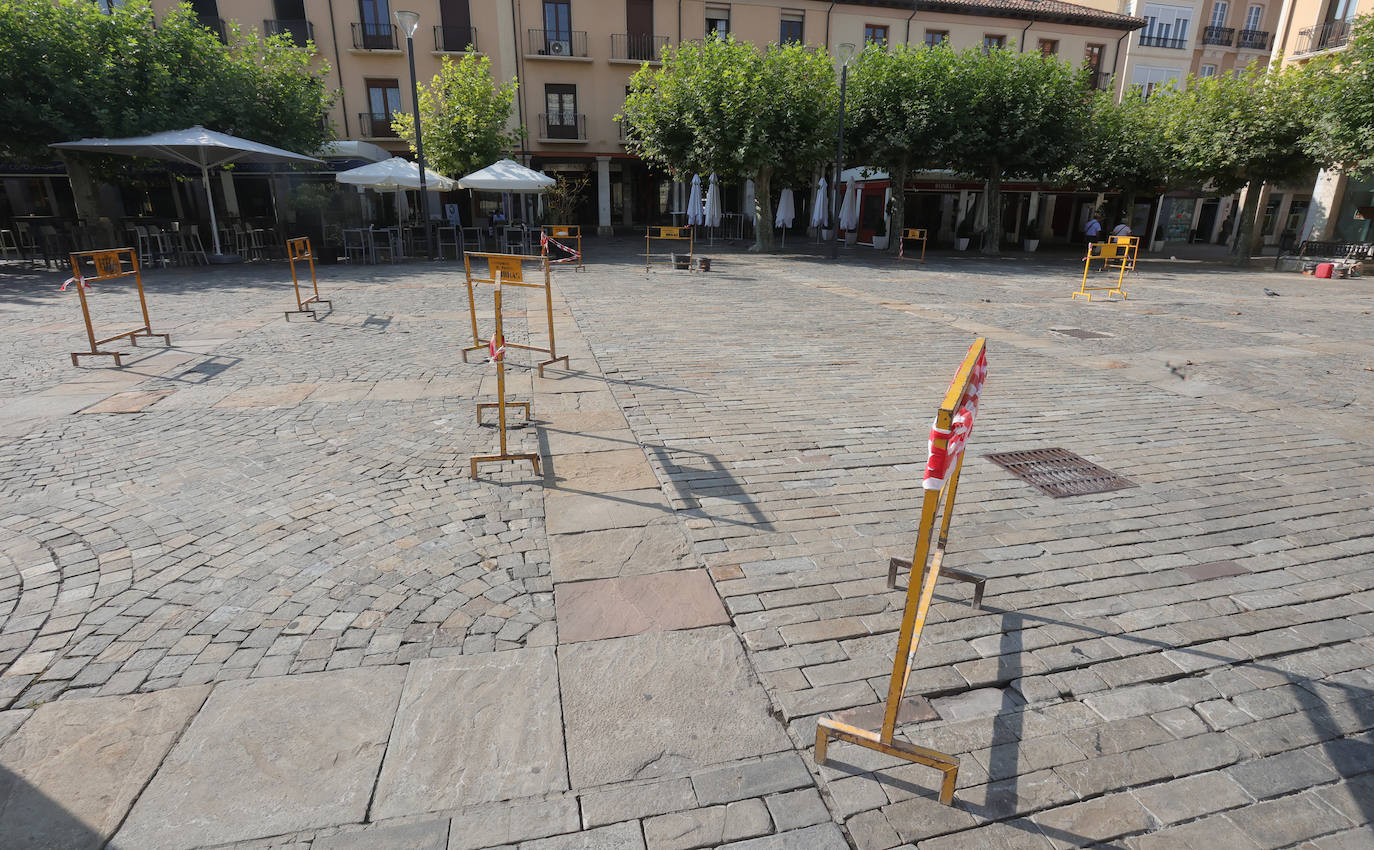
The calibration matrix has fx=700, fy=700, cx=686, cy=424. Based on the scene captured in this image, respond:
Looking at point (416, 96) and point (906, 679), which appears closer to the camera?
point (906, 679)

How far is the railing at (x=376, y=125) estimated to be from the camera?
94.2ft

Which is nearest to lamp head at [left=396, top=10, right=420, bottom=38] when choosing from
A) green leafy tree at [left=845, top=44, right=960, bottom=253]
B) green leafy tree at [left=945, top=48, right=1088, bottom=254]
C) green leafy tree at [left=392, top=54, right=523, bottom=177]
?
green leafy tree at [left=392, top=54, right=523, bottom=177]

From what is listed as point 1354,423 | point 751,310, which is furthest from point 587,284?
point 1354,423

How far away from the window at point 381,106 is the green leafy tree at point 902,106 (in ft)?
60.7

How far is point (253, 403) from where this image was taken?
6.30m

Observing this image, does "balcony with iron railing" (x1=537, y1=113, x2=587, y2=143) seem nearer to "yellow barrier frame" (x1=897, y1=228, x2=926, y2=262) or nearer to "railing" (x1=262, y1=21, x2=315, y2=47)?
"railing" (x1=262, y1=21, x2=315, y2=47)

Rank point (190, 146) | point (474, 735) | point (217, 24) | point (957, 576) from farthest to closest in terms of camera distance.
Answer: point (217, 24) → point (190, 146) → point (957, 576) → point (474, 735)

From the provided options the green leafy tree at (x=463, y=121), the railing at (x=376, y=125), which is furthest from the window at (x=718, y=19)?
the railing at (x=376, y=125)

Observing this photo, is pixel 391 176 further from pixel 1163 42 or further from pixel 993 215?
pixel 1163 42

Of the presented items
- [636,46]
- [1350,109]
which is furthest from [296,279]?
[1350,109]

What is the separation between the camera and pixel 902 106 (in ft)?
75.6

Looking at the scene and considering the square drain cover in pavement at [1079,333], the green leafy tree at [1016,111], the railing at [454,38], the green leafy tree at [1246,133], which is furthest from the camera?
the railing at [454,38]

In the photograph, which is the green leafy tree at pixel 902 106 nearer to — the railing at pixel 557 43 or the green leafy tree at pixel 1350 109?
the green leafy tree at pixel 1350 109

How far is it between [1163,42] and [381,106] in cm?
3839
